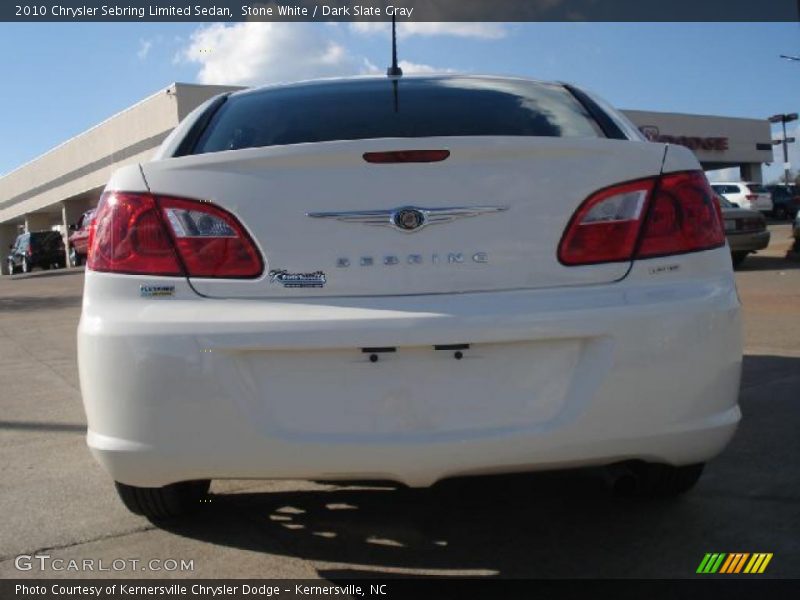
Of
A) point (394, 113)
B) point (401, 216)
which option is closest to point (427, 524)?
point (401, 216)

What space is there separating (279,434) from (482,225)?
84cm

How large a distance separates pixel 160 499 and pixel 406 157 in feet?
5.02

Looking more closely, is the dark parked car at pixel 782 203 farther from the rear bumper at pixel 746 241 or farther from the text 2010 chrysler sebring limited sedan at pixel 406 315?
the text 2010 chrysler sebring limited sedan at pixel 406 315

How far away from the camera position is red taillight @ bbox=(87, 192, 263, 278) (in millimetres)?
2369

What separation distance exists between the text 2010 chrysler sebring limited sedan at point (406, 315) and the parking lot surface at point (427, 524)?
0.47 m

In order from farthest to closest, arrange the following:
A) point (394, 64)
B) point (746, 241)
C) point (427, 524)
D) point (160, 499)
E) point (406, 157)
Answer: point (746, 241), point (394, 64), point (427, 524), point (160, 499), point (406, 157)

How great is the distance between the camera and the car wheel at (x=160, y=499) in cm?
283

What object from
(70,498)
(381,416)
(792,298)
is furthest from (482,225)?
(792,298)

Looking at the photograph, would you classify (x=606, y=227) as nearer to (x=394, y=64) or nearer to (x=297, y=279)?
(x=297, y=279)

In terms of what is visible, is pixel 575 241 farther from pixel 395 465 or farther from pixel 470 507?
pixel 470 507

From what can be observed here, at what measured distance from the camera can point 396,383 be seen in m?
2.26

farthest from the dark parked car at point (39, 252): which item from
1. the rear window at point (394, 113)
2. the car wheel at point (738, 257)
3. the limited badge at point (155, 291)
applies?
the limited badge at point (155, 291)

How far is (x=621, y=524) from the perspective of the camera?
2961 mm

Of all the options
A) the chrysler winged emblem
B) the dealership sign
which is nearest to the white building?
the dealership sign
